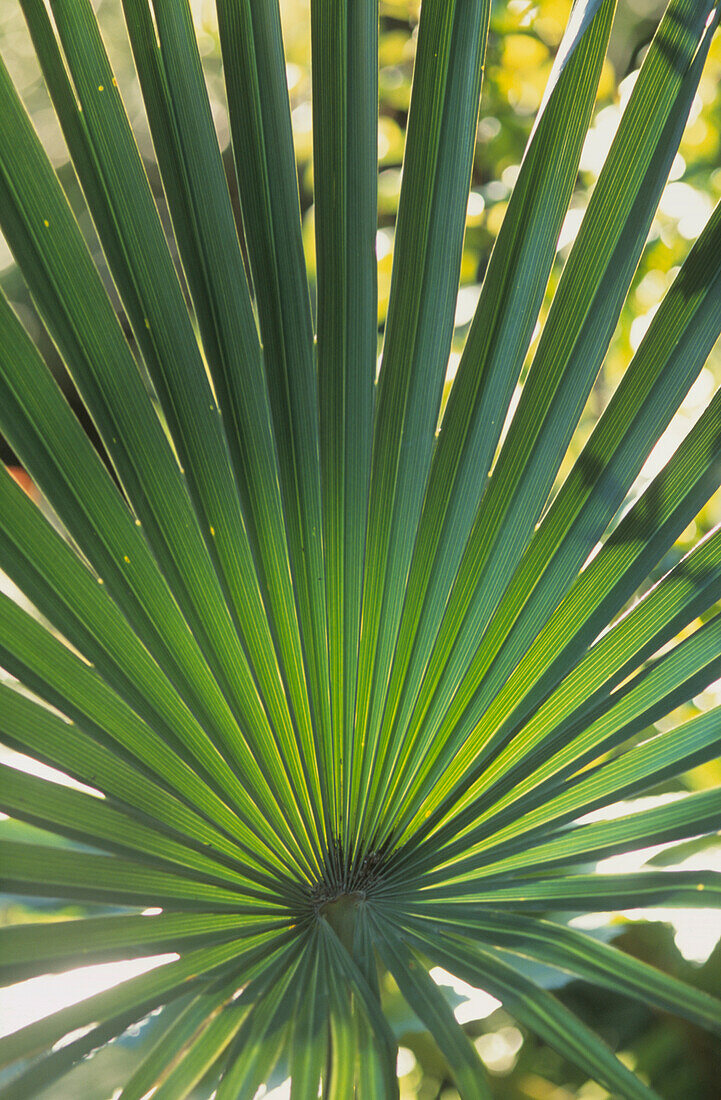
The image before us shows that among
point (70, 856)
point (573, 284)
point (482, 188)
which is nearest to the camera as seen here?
point (70, 856)

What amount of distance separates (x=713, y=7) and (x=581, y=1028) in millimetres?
869

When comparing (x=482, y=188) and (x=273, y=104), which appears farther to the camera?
(x=482, y=188)

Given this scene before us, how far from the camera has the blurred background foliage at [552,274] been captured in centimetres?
98

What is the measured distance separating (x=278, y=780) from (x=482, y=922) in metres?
0.24

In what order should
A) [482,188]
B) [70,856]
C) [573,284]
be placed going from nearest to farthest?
[70,856], [573,284], [482,188]

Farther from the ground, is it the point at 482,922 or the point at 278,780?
the point at 278,780

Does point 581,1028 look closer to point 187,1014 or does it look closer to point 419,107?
point 187,1014

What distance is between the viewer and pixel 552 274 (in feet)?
5.42

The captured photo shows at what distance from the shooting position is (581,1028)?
0.69m

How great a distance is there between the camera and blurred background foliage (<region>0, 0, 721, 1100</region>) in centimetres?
98

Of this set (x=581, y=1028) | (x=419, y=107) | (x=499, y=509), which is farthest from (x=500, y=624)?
(x=419, y=107)

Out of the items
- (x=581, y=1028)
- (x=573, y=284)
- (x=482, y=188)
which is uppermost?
(x=482, y=188)

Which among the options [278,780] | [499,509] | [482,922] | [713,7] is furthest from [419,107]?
[482,922]

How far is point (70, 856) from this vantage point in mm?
599
